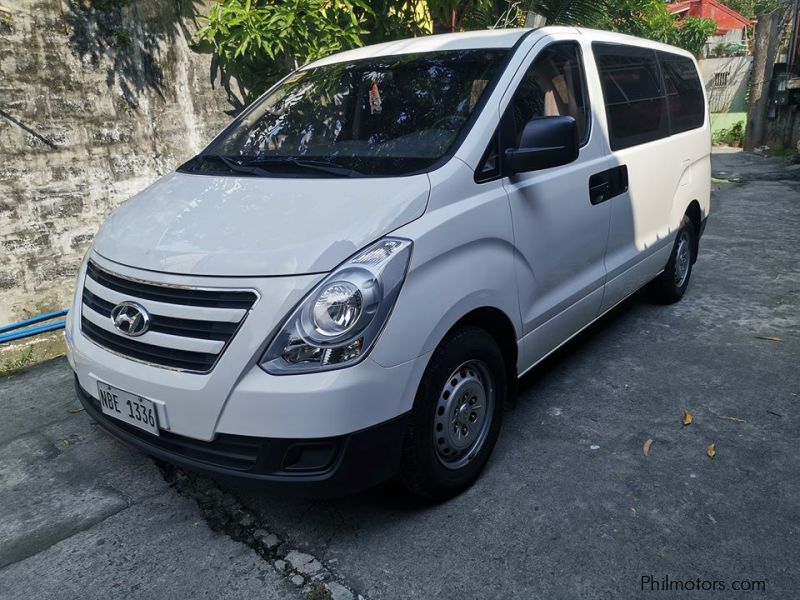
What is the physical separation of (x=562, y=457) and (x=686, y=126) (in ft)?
9.76

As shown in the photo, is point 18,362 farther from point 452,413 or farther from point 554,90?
point 554,90

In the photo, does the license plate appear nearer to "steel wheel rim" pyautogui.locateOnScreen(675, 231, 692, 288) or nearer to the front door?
the front door

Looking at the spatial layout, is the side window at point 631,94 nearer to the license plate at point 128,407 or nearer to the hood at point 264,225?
the hood at point 264,225

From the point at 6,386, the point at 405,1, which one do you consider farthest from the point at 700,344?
the point at 6,386

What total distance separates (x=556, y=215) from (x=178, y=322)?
1777 mm

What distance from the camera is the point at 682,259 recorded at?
16.3 ft

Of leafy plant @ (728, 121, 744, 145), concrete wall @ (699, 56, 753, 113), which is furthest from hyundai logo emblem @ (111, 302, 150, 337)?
concrete wall @ (699, 56, 753, 113)

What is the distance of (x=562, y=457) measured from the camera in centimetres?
298

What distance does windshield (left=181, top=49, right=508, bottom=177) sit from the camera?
108 inches

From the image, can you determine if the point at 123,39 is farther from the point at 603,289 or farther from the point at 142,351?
the point at 603,289

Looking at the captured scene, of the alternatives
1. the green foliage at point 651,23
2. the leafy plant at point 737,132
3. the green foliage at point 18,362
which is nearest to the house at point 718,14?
the green foliage at point 651,23

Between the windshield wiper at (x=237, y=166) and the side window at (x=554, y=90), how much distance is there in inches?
43.5

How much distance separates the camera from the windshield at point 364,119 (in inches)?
108

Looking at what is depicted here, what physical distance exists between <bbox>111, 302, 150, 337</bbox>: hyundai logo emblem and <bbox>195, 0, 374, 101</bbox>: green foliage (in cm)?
331
